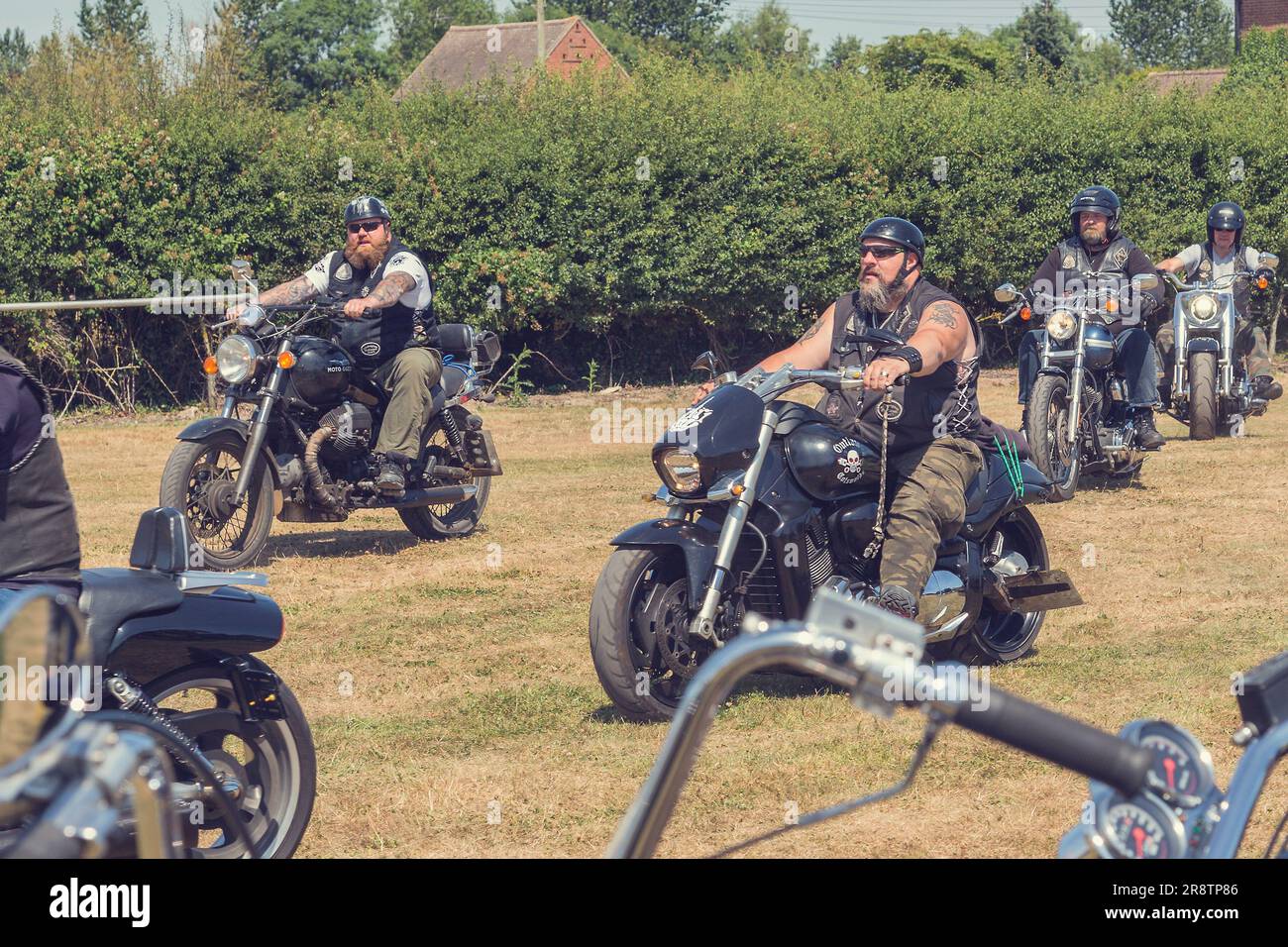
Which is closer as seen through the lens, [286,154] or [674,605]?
[674,605]

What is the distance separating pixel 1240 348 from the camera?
1423 centimetres

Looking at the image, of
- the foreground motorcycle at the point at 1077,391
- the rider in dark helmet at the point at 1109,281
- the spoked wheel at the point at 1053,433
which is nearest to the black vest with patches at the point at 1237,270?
the rider in dark helmet at the point at 1109,281

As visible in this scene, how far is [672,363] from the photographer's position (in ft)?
67.7

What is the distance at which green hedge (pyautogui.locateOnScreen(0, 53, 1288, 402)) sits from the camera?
17.0 m

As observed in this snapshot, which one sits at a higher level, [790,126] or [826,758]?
[790,126]

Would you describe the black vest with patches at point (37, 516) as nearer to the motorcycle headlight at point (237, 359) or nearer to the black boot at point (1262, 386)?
the motorcycle headlight at point (237, 359)

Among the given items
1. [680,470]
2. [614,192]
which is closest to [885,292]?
[680,470]

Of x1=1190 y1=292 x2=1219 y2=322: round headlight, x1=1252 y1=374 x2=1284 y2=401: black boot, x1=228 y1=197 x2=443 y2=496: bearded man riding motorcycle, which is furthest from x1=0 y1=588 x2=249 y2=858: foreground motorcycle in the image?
x1=1252 y1=374 x2=1284 y2=401: black boot

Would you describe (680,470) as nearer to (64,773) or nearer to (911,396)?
(911,396)

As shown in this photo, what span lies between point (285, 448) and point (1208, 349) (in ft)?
26.5

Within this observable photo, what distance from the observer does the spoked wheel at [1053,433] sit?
436 inches

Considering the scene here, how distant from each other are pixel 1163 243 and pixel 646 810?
21.5 m

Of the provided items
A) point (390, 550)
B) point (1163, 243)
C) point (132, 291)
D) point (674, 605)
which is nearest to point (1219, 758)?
point (674, 605)
